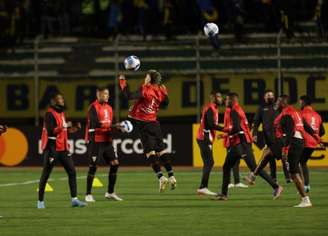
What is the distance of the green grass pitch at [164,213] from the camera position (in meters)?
16.5

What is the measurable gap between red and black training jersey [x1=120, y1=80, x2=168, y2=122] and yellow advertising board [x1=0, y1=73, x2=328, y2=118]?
1476cm

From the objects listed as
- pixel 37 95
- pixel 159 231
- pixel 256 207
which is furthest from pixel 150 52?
pixel 159 231

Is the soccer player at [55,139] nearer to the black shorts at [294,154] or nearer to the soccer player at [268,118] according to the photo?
the black shorts at [294,154]

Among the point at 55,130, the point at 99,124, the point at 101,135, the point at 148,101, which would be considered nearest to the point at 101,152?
the point at 101,135

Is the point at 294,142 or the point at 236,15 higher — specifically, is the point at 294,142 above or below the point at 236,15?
below

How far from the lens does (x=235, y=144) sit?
75.8 ft

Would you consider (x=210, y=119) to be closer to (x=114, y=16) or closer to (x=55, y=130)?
(x=55, y=130)

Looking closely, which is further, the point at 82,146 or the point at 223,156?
the point at 82,146

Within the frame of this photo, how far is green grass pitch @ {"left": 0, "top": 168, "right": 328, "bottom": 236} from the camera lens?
1648 centimetres

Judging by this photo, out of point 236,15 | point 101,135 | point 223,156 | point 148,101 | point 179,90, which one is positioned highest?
point 236,15

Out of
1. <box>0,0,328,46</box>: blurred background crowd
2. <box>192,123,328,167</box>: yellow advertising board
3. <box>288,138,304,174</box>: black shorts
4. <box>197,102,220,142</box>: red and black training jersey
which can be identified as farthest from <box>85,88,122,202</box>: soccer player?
<box>0,0,328,46</box>: blurred background crowd

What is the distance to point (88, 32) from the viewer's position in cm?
4019

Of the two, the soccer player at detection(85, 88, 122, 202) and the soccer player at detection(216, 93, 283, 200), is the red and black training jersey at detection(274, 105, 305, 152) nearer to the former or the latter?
the soccer player at detection(216, 93, 283, 200)

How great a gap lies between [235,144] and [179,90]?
1469cm
